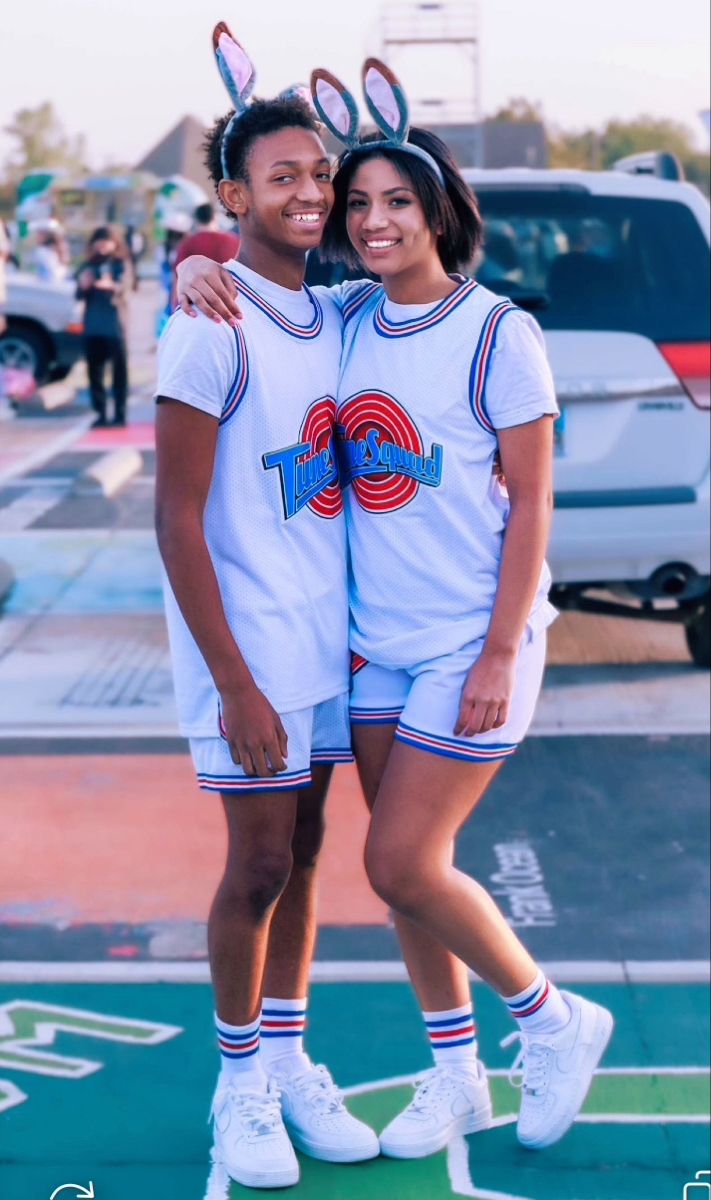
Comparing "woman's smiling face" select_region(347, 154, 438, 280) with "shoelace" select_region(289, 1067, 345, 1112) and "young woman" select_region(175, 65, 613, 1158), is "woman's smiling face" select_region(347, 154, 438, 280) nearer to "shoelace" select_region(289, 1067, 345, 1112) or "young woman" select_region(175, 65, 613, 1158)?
"young woman" select_region(175, 65, 613, 1158)

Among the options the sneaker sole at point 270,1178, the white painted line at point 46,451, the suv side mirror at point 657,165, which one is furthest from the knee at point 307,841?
the white painted line at point 46,451

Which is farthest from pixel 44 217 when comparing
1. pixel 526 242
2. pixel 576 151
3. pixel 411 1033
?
pixel 576 151

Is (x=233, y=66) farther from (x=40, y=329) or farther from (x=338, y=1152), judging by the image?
(x=40, y=329)

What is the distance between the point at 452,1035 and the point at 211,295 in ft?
5.23

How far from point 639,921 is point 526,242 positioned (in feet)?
24.4

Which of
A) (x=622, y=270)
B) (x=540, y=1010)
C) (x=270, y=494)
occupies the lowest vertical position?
(x=540, y=1010)

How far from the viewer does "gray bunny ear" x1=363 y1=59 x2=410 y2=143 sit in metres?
3.27

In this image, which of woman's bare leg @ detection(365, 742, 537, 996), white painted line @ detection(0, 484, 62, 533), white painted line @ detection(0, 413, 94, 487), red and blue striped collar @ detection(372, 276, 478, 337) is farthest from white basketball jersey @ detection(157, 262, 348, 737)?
white painted line @ detection(0, 413, 94, 487)

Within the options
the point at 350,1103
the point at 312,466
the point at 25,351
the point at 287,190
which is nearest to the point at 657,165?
the point at 287,190

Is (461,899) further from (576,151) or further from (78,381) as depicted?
(576,151)

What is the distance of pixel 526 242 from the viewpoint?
1156cm

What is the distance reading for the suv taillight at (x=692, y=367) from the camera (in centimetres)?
679

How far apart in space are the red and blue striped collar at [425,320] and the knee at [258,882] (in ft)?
3.35

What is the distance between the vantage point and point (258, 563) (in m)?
3.21
